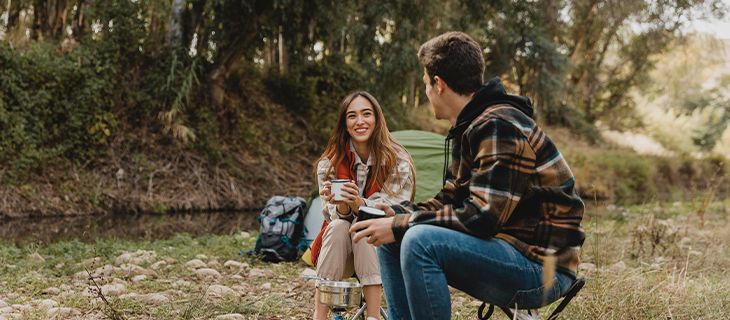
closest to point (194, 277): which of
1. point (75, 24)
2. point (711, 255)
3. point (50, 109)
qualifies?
point (711, 255)

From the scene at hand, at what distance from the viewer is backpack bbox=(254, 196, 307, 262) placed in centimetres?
432

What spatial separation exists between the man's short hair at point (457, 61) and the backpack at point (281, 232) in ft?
9.54

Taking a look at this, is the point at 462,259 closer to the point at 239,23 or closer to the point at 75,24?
the point at 239,23

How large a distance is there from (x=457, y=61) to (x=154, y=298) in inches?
83.1

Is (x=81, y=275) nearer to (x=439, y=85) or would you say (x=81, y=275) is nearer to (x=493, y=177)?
(x=439, y=85)

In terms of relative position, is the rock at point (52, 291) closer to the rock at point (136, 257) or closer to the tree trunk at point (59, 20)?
the rock at point (136, 257)

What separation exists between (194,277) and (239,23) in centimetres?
666

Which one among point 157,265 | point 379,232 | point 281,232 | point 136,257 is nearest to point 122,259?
point 136,257

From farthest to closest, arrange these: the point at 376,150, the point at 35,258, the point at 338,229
Answer: the point at 35,258 < the point at 376,150 < the point at 338,229

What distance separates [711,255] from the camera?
13.3ft

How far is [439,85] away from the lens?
174 cm

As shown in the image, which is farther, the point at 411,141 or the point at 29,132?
the point at 29,132

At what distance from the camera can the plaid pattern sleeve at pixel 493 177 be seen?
4.83ft

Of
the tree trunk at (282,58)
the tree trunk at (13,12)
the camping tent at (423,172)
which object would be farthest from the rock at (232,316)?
the tree trunk at (282,58)
